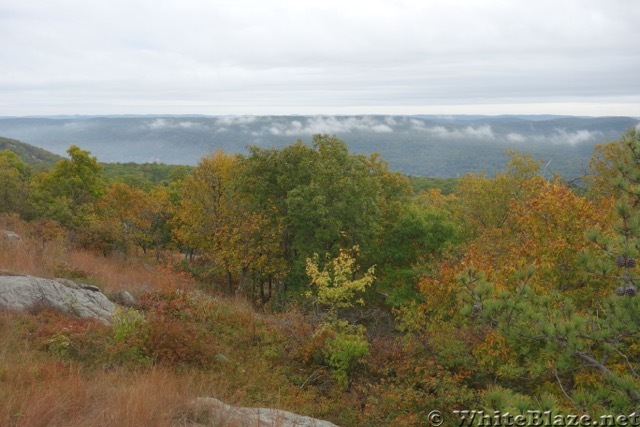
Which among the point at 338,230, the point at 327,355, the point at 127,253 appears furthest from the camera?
the point at 127,253

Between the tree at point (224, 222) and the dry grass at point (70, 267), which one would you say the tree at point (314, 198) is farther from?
the dry grass at point (70, 267)

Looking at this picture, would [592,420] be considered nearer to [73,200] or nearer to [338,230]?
[338,230]

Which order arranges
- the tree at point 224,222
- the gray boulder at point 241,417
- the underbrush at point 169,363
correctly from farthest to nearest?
1. the tree at point 224,222
2. the gray boulder at point 241,417
3. the underbrush at point 169,363

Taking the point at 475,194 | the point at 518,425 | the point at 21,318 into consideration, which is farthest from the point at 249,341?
the point at 475,194

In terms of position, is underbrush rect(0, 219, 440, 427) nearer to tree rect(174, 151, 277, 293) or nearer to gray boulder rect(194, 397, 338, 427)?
gray boulder rect(194, 397, 338, 427)

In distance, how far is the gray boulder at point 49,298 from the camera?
954cm

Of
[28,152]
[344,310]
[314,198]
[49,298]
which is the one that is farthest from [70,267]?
[28,152]

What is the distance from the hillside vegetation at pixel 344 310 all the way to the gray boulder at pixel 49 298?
420 millimetres

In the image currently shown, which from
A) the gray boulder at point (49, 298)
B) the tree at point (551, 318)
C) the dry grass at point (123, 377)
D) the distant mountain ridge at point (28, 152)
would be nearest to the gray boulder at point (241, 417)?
the dry grass at point (123, 377)

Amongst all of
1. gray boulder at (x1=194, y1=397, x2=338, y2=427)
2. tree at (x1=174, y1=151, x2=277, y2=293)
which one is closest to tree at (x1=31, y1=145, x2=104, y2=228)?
tree at (x1=174, y1=151, x2=277, y2=293)

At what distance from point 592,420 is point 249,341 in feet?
28.8

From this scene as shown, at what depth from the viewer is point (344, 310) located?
18562 mm

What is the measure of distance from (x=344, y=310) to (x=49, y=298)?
37.1 ft

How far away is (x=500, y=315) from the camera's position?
5738mm
